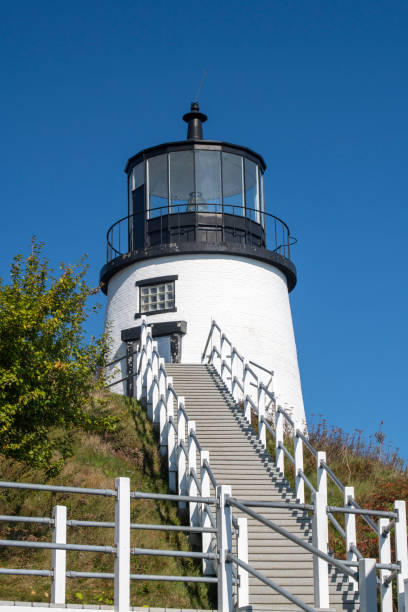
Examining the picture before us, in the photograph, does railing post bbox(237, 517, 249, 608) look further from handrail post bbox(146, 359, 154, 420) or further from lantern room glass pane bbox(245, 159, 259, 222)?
lantern room glass pane bbox(245, 159, 259, 222)

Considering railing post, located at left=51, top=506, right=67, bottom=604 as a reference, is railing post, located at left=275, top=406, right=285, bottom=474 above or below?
above

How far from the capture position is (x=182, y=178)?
2733 cm

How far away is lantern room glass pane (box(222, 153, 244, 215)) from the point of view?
2712cm

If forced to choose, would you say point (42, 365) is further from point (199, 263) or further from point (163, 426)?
point (199, 263)

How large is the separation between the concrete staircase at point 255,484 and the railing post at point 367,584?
4.55 ft

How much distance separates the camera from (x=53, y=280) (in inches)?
609

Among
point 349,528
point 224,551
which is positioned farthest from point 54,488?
point 349,528

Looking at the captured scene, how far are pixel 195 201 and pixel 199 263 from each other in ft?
8.19

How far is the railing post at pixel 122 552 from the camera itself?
26.5 feet

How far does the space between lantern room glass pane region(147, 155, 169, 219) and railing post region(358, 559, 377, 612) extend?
20.4 metres

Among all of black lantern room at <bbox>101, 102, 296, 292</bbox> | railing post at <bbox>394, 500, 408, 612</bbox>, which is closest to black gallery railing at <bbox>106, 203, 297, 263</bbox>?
black lantern room at <bbox>101, 102, 296, 292</bbox>

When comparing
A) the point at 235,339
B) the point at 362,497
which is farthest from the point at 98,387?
the point at 235,339

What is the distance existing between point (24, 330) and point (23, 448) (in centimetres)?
178

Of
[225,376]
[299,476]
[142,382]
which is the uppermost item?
[225,376]
